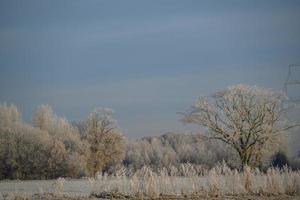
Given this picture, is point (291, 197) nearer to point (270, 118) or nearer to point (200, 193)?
point (200, 193)

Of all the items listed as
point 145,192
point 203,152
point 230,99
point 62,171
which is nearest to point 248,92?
point 230,99

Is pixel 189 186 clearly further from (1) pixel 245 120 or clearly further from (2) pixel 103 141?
(2) pixel 103 141

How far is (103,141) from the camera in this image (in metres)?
63.6

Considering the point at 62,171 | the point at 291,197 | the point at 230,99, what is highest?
the point at 230,99

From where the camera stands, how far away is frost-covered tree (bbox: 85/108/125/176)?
62.5 m

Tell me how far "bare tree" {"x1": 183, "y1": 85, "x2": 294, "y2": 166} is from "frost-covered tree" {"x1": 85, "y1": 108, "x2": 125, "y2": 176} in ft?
71.2

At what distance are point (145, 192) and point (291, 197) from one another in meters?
6.06

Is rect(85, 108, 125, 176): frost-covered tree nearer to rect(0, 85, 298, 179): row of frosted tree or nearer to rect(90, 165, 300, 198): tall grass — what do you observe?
rect(0, 85, 298, 179): row of frosted tree

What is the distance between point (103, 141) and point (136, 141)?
2897 centimetres

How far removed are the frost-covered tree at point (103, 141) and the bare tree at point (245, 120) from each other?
2171 centimetres

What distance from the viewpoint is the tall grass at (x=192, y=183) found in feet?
67.6

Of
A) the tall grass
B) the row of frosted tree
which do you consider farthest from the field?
the row of frosted tree

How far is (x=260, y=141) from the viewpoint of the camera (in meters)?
39.6

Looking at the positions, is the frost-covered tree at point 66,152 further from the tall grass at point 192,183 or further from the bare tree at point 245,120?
the tall grass at point 192,183
